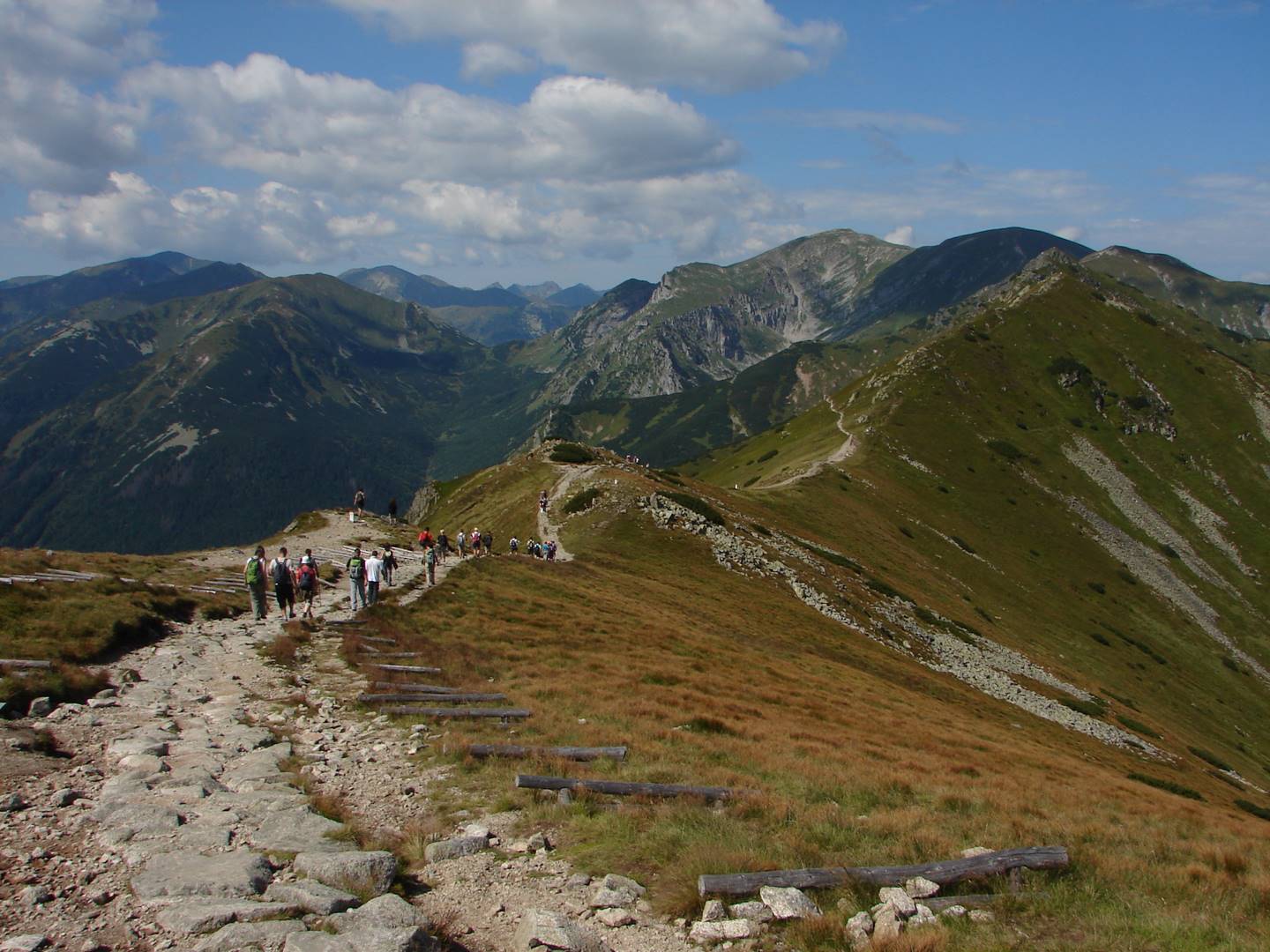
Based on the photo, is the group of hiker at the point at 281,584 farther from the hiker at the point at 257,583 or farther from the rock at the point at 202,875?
the rock at the point at 202,875

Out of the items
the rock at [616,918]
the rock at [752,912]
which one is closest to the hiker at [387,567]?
the rock at [616,918]

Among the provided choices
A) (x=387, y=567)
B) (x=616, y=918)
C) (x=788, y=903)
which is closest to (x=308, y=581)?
(x=387, y=567)

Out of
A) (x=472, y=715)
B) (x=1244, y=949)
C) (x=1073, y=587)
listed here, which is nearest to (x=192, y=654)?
(x=472, y=715)

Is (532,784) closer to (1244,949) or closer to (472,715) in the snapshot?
(472,715)

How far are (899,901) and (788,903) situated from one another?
1.53 metres

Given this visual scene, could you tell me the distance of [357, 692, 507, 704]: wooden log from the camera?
19359 mm

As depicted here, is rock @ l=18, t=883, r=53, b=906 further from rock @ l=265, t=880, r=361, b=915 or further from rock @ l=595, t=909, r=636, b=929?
rock @ l=595, t=909, r=636, b=929

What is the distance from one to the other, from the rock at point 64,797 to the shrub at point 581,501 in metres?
62.5

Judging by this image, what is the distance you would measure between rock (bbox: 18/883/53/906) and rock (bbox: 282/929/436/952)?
11.5ft

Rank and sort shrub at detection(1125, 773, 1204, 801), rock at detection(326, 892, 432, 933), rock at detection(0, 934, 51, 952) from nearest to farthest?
rock at detection(0, 934, 51, 952) → rock at detection(326, 892, 432, 933) → shrub at detection(1125, 773, 1204, 801)

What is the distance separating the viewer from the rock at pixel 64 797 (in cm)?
1143

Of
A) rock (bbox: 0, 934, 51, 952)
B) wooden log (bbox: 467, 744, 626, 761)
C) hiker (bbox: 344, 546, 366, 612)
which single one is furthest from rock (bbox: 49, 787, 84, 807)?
hiker (bbox: 344, 546, 366, 612)

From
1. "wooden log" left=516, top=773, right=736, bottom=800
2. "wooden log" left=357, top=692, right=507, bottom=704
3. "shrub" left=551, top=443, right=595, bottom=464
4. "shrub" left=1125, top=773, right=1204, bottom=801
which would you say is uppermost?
"shrub" left=551, top=443, right=595, bottom=464

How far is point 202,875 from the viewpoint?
9.62 metres
